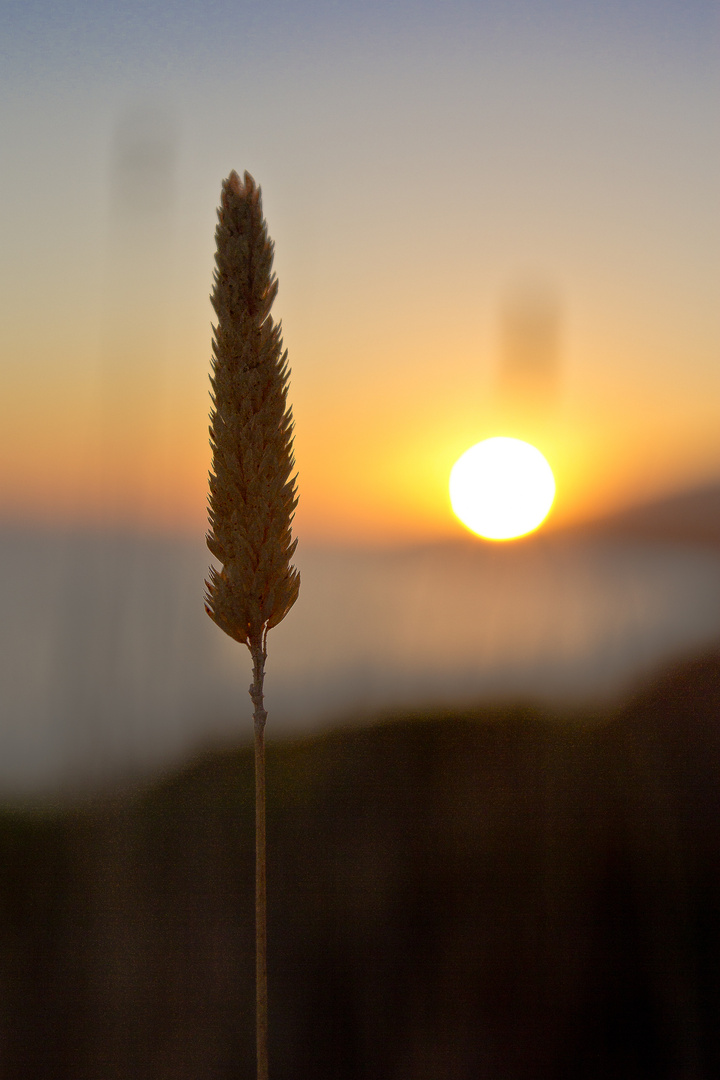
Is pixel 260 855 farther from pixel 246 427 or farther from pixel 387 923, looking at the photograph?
pixel 387 923

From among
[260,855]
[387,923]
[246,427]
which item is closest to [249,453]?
[246,427]

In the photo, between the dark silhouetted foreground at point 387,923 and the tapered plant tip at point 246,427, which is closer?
the tapered plant tip at point 246,427

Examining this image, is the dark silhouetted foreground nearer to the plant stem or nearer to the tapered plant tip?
the plant stem

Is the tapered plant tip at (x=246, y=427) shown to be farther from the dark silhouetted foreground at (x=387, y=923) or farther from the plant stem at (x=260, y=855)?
the dark silhouetted foreground at (x=387, y=923)

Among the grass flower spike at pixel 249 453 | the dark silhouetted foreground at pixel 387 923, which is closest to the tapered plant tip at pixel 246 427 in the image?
the grass flower spike at pixel 249 453

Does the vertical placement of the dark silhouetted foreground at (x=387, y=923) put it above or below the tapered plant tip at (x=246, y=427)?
below

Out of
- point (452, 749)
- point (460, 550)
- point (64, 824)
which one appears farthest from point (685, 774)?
point (64, 824)

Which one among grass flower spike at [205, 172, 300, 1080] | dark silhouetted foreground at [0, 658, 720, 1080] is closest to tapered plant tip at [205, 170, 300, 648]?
grass flower spike at [205, 172, 300, 1080]
